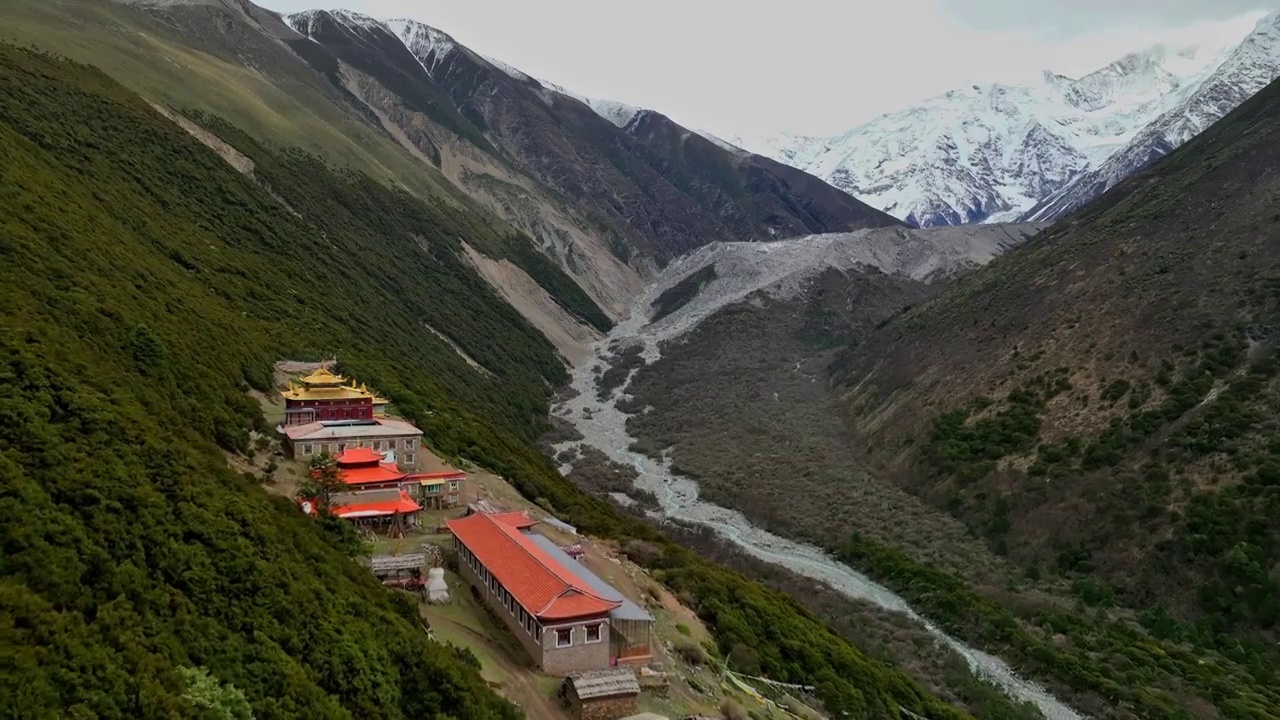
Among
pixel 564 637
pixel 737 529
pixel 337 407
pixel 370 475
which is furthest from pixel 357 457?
pixel 737 529

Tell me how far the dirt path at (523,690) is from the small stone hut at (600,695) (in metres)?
0.30

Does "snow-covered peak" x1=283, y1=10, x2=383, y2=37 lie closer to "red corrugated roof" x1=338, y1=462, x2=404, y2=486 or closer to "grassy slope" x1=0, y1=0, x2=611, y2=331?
"grassy slope" x1=0, y1=0, x2=611, y2=331

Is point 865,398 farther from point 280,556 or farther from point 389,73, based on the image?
point 389,73

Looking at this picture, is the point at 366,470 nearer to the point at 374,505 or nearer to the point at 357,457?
the point at 357,457

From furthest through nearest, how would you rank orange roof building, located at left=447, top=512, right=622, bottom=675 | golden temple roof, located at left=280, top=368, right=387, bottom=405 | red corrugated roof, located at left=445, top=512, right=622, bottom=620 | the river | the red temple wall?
1. golden temple roof, located at left=280, top=368, right=387, bottom=405
2. the red temple wall
3. the river
4. red corrugated roof, located at left=445, top=512, right=622, bottom=620
5. orange roof building, located at left=447, top=512, right=622, bottom=675

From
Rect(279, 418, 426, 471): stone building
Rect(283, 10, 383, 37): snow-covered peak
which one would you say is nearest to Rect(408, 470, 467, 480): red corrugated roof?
Rect(279, 418, 426, 471): stone building

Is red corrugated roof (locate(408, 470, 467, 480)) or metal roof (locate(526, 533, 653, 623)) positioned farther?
red corrugated roof (locate(408, 470, 467, 480))

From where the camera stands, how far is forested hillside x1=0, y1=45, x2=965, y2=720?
999 centimetres

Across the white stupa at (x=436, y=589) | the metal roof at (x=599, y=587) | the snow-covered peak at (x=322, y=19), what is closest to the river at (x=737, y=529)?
the metal roof at (x=599, y=587)

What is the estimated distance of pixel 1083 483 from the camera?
3394 cm

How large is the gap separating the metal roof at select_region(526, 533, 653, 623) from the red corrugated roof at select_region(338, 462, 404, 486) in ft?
13.9

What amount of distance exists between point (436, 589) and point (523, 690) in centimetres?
365

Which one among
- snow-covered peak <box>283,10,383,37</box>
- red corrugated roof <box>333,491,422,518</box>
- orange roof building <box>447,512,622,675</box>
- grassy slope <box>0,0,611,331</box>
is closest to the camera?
orange roof building <box>447,512,622,675</box>

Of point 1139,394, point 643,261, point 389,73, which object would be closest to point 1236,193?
point 1139,394
